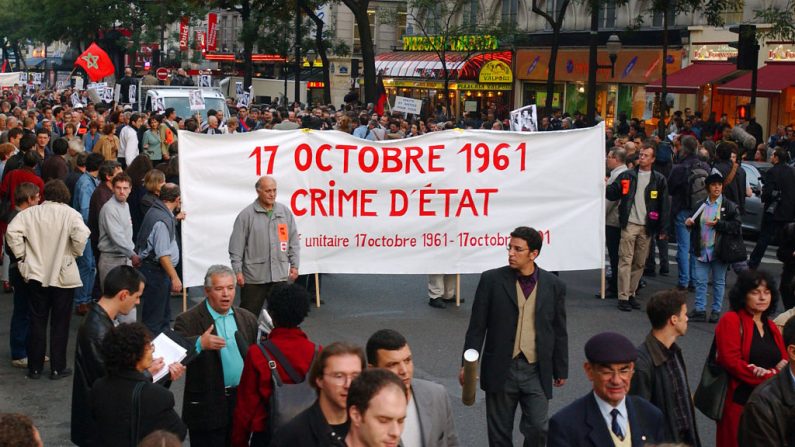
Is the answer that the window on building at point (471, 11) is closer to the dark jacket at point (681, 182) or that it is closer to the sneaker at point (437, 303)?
the dark jacket at point (681, 182)

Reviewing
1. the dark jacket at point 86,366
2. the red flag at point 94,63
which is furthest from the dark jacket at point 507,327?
the red flag at point 94,63

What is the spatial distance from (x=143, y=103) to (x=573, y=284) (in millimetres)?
21380

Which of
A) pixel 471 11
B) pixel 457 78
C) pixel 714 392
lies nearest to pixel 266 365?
pixel 714 392

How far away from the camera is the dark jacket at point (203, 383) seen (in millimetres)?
6691

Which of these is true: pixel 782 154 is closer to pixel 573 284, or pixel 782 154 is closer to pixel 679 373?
pixel 573 284

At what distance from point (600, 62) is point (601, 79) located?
1.22 metres

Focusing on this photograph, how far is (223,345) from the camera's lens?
659 centimetres

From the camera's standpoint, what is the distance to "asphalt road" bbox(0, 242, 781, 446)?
9047 millimetres

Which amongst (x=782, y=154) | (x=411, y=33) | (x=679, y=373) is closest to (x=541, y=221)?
(x=782, y=154)

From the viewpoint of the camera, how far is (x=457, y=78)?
50344 millimetres

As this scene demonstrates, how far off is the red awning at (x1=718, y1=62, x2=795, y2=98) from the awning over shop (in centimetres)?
1390

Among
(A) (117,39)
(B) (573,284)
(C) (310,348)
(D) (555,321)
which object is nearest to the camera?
(C) (310,348)

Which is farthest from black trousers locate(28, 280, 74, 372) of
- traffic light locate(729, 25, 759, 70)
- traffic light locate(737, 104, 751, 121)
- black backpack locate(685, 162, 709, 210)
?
traffic light locate(737, 104, 751, 121)

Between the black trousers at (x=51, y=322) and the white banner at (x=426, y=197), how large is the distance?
2322 mm
